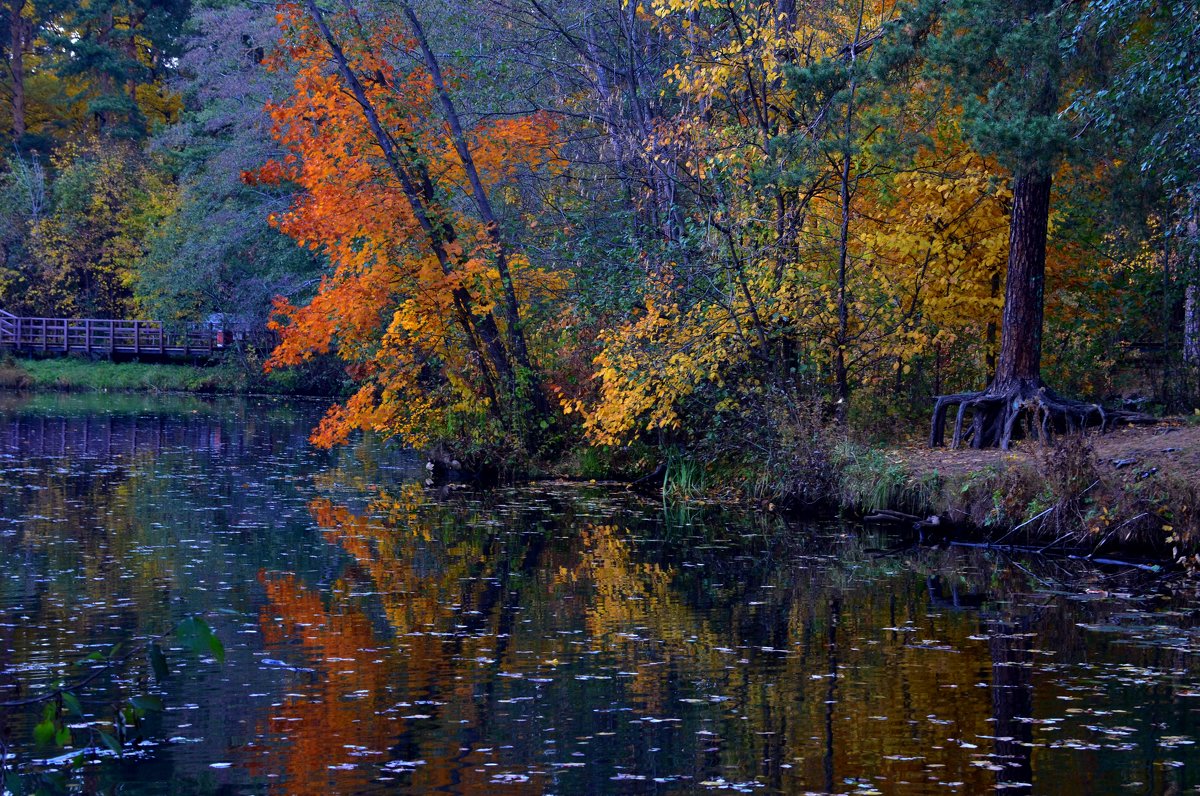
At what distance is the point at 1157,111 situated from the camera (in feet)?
44.8

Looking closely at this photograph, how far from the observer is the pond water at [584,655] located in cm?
→ 661

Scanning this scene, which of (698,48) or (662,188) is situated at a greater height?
(698,48)

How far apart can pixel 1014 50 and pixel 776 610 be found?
22.0 ft

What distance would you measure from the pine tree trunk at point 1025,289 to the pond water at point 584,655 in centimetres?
296

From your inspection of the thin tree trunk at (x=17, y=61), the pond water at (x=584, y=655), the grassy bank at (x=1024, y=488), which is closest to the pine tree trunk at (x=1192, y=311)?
the grassy bank at (x=1024, y=488)

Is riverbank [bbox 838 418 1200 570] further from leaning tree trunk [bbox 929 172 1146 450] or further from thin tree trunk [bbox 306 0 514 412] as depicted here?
thin tree trunk [bbox 306 0 514 412]

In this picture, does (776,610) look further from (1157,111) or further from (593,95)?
(593,95)

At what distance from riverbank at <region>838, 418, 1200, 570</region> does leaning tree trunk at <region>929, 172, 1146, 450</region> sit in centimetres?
48

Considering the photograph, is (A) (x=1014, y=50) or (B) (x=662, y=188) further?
(B) (x=662, y=188)

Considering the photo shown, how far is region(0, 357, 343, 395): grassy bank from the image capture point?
42.0m

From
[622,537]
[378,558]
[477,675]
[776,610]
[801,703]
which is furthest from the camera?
[622,537]

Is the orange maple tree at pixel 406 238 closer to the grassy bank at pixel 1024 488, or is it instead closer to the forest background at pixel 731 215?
the forest background at pixel 731 215

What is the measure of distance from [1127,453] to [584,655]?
733cm

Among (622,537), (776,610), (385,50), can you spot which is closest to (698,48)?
(385,50)
